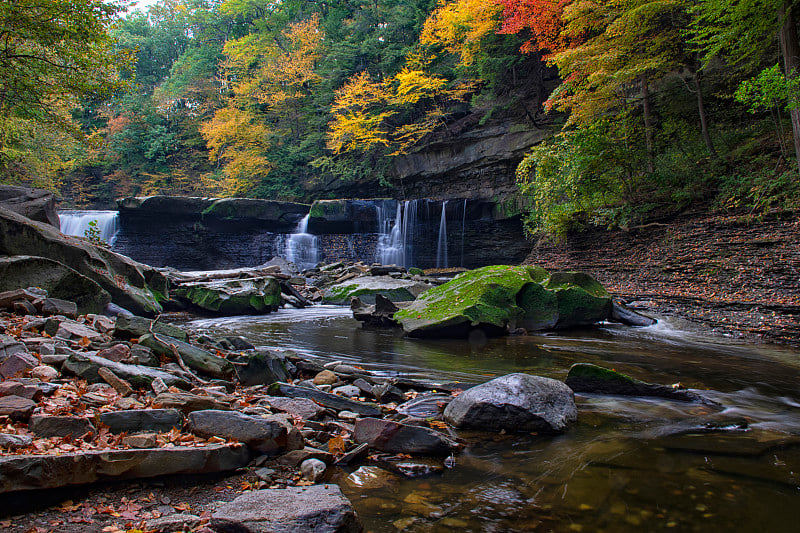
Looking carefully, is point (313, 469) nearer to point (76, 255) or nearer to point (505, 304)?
point (505, 304)

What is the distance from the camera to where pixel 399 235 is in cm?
2248

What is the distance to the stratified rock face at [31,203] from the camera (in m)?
9.89

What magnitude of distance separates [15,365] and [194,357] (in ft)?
4.38

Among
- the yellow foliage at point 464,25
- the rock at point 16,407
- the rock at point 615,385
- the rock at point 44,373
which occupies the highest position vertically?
the yellow foliage at point 464,25

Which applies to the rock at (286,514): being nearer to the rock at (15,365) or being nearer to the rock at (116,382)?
the rock at (116,382)

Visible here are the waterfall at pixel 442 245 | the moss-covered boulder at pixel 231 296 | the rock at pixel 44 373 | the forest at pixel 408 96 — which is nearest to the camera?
the rock at pixel 44 373

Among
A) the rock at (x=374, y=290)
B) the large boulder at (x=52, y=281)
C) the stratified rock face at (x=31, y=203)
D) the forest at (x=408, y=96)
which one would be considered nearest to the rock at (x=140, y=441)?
the large boulder at (x=52, y=281)

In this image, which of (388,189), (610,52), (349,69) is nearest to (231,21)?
(349,69)

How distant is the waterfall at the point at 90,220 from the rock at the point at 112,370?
23200 mm

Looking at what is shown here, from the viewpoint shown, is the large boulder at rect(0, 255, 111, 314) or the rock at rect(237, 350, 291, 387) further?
the large boulder at rect(0, 255, 111, 314)

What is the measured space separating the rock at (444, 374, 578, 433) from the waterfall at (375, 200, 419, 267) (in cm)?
1886

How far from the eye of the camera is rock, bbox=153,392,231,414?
2.62m

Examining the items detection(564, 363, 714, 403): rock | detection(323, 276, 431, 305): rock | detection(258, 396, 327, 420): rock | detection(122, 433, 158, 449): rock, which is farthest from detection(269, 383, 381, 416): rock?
→ detection(323, 276, 431, 305): rock

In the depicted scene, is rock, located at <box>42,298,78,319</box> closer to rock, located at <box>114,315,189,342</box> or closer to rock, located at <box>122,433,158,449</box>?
rock, located at <box>114,315,189,342</box>
